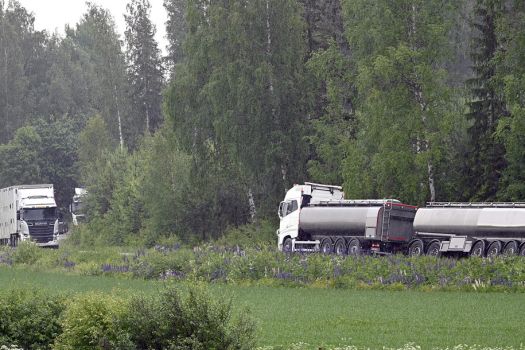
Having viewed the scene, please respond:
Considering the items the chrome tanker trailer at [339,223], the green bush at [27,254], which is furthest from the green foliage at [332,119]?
the green bush at [27,254]

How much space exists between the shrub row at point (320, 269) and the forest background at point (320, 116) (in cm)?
1331

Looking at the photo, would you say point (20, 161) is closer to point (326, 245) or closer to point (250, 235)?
point (250, 235)

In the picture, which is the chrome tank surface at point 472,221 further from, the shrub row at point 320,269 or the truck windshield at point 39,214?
the truck windshield at point 39,214

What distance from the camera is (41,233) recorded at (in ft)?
244

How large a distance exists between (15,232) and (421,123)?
110 feet

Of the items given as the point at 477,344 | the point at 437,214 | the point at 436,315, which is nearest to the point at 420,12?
the point at 437,214

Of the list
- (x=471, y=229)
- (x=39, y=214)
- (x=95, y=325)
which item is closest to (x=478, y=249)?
(x=471, y=229)

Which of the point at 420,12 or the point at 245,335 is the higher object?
the point at 420,12

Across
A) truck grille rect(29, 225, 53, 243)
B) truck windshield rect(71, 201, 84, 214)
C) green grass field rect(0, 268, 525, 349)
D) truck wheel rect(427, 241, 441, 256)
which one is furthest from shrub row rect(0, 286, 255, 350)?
truck windshield rect(71, 201, 84, 214)

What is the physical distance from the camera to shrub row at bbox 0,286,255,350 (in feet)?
51.9

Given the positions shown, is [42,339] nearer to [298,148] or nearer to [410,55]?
[410,55]

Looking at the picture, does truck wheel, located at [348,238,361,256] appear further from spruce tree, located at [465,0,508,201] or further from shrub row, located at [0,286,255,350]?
shrub row, located at [0,286,255,350]

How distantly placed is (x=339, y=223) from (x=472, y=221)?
25.2 feet

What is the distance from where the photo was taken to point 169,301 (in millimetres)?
16219
